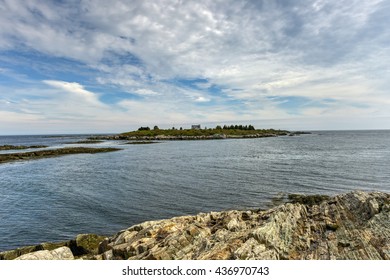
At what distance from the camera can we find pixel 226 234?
45.8ft

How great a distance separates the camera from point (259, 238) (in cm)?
1266

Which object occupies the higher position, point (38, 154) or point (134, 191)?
point (38, 154)

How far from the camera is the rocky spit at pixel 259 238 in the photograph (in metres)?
11.8

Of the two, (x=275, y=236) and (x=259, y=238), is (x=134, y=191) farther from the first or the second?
(x=275, y=236)

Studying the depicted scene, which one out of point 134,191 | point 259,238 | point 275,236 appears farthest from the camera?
point 134,191

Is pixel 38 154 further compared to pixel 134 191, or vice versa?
pixel 38 154

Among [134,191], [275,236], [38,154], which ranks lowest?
[134,191]

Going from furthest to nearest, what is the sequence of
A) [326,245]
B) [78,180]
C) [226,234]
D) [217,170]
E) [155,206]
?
1. [217,170]
2. [78,180]
3. [155,206]
4. [226,234]
5. [326,245]

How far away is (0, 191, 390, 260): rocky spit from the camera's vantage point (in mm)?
11836

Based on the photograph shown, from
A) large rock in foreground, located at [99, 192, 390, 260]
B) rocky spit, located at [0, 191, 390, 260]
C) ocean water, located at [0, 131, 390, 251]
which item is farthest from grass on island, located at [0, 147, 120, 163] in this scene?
large rock in foreground, located at [99, 192, 390, 260]

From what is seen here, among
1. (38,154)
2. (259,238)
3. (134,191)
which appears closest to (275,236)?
(259,238)

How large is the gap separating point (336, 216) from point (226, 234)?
786cm
